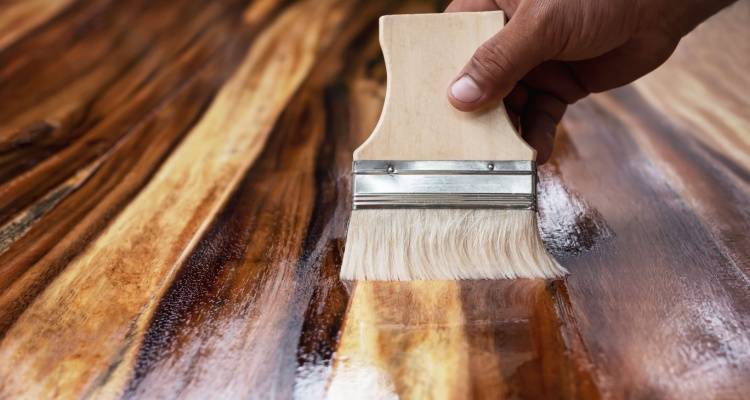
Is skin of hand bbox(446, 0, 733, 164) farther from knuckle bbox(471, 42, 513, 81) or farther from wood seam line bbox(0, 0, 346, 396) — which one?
wood seam line bbox(0, 0, 346, 396)

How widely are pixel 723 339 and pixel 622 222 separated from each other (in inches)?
11.1

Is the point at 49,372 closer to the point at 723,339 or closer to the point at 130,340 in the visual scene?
the point at 130,340

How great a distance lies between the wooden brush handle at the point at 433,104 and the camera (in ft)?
2.94

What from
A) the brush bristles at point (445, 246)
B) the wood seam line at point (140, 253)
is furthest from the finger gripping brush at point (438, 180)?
the wood seam line at point (140, 253)

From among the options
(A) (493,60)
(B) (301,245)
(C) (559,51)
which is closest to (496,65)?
(A) (493,60)

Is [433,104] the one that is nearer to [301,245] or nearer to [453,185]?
[453,185]

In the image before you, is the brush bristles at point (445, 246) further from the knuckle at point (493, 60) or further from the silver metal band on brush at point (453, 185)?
the knuckle at point (493, 60)

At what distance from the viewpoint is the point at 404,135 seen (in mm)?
902

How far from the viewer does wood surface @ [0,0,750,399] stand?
26.2 inches

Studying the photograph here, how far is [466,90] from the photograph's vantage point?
2.88ft

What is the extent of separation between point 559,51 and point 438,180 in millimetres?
235

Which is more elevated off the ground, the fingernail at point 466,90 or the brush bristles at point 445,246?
the fingernail at point 466,90

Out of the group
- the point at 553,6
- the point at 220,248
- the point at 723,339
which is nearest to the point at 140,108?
the point at 220,248

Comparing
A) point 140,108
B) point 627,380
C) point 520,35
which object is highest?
point 520,35
